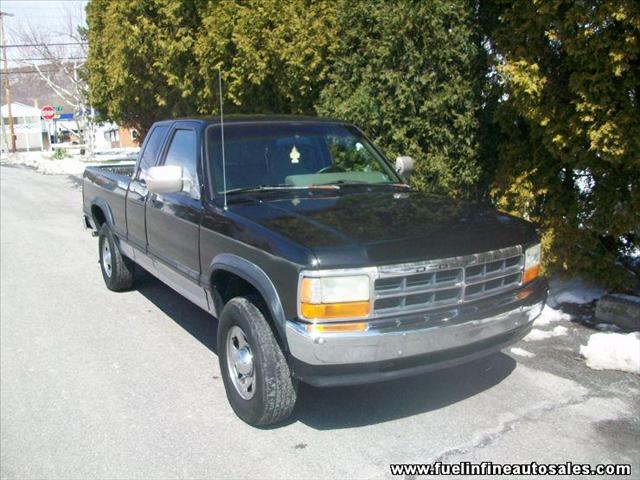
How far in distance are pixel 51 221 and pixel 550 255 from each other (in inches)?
384

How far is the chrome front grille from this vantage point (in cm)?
325

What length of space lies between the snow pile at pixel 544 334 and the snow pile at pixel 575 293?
2.02ft

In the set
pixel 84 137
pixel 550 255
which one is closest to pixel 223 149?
pixel 550 255

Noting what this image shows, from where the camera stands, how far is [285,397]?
11.6 feet

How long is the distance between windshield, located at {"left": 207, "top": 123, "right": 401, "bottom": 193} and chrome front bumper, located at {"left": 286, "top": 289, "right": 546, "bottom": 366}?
1.51 m

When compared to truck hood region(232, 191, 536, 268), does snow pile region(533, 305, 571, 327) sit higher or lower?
lower

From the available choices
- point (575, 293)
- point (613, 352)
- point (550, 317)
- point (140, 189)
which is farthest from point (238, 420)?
point (575, 293)

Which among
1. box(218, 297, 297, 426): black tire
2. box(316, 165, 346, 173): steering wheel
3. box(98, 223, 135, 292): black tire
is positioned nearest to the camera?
box(218, 297, 297, 426): black tire

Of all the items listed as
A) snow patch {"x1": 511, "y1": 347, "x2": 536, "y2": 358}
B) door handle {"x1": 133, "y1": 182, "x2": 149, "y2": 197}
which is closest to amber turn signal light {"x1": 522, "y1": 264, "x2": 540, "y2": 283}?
snow patch {"x1": 511, "y1": 347, "x2": 536, "y2": 358}

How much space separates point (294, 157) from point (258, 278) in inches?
58.5

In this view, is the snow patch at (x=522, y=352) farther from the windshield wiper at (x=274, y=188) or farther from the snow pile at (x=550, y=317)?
the windshield wiper at (x=274, y=188)

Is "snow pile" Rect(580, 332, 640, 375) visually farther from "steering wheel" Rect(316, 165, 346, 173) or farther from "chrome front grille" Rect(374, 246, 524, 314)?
"steering wheel" Rect(316, 165, 346, 173)

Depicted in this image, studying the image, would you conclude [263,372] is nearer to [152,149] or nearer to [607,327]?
[152,149]

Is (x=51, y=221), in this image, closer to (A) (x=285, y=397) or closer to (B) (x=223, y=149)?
(B) (x=223, y=149)
